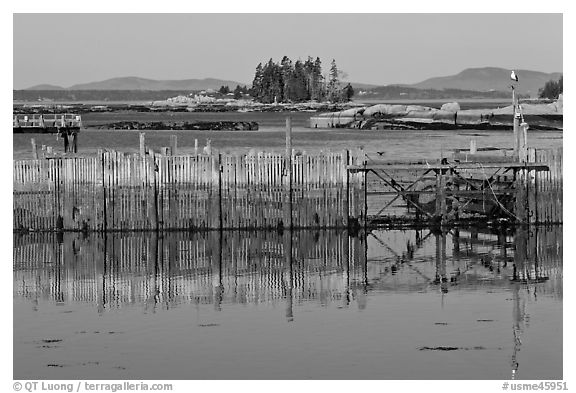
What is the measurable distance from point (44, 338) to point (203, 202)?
1366 centimetres

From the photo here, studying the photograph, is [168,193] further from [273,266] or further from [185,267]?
[273,266]

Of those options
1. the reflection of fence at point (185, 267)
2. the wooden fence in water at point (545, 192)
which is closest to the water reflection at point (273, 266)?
the reflection of fence at point (185, 267)

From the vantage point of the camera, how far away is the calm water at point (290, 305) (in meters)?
26.6

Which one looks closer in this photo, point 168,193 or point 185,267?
point 185,267

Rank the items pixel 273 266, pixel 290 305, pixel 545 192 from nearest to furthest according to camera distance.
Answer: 1. pixel 290 305
2. pixel 273 266
3. pixel 545 192

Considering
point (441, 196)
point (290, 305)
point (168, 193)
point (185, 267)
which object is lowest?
point (290, 305)

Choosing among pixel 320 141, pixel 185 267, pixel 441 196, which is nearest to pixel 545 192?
pixel 441 196

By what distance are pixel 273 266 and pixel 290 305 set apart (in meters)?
5.18

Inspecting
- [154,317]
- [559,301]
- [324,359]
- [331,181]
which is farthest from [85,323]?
[331,181]

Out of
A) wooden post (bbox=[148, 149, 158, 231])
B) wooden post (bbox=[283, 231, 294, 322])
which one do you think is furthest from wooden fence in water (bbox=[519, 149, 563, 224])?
wooden post (bbox=[148, 149, 158, 231])

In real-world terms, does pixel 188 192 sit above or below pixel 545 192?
above

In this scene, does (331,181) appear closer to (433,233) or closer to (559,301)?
(433,233)

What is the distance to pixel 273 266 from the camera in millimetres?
37438

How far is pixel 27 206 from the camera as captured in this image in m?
42.0
